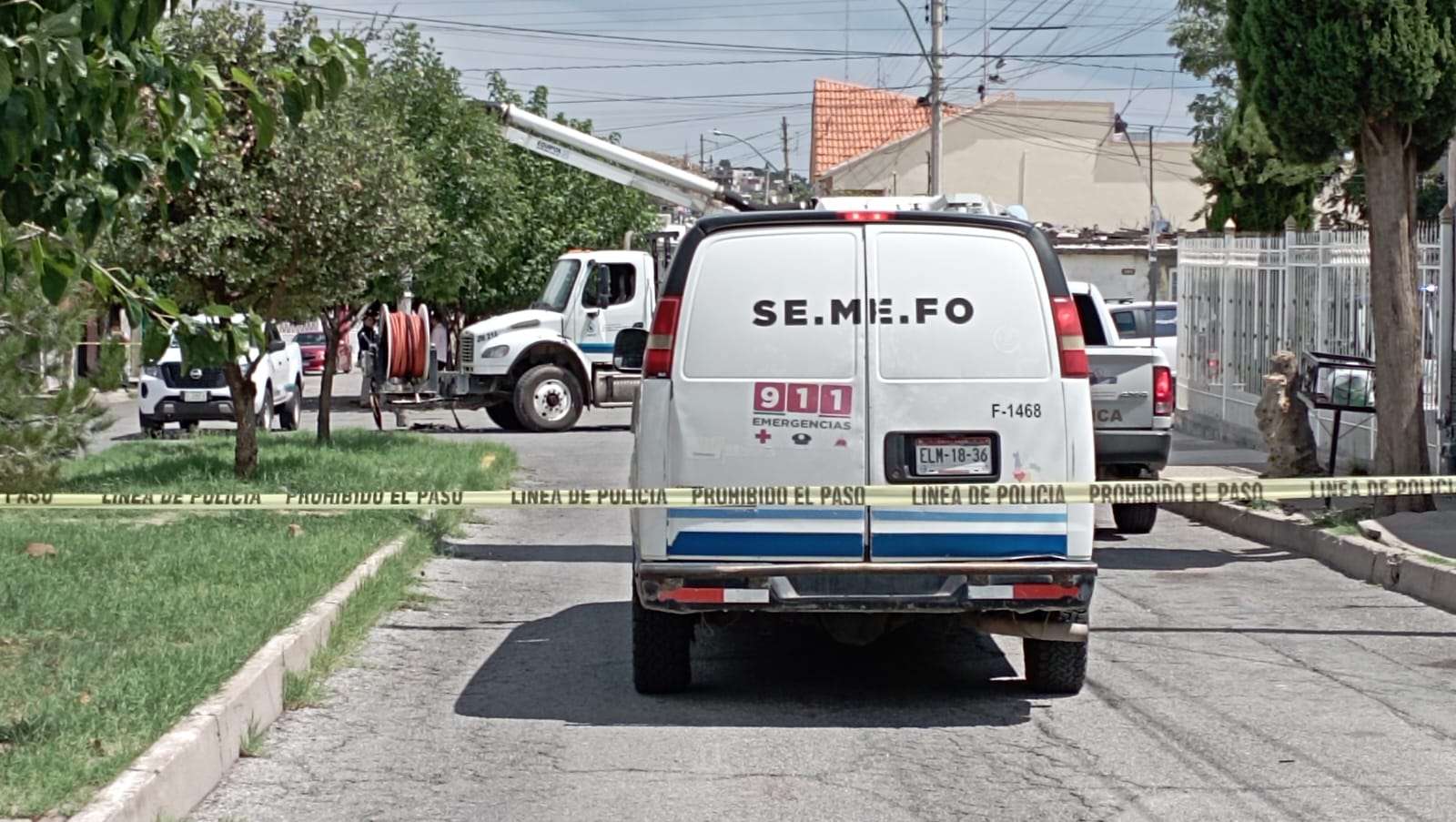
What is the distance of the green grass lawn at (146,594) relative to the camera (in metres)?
6.60

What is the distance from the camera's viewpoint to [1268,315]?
21.2m

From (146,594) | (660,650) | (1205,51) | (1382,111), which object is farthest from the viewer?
(1205,51)

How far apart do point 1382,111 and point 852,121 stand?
195 ft

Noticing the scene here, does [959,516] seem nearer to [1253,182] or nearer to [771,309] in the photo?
[771,309]

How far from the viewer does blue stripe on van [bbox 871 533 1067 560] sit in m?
7.69

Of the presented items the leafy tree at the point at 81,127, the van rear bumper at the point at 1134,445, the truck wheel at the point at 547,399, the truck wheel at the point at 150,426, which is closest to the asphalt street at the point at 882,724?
the leafy tree at the point at 81,127

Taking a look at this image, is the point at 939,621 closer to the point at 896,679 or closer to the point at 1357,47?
the point at 896,679

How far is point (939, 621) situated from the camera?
10.0 metres

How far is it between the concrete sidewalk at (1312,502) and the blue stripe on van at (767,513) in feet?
19.9

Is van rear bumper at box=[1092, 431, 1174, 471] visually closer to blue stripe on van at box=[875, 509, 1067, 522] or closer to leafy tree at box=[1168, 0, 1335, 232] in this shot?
blue stripe on van at box=[875, 509, 1067, 522]

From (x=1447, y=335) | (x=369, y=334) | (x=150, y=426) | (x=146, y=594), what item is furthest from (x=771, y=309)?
(x=369, y=334)

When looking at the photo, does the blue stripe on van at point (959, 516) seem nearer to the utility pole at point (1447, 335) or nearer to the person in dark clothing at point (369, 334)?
the utility pole at point (1447, 335)

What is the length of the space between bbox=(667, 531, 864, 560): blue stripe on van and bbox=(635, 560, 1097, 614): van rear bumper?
47 millimetres

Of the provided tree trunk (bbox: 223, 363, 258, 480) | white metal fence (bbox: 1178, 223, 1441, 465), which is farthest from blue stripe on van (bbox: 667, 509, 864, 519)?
white metal fence (bbox: 1178, 223, 1441, 465)
